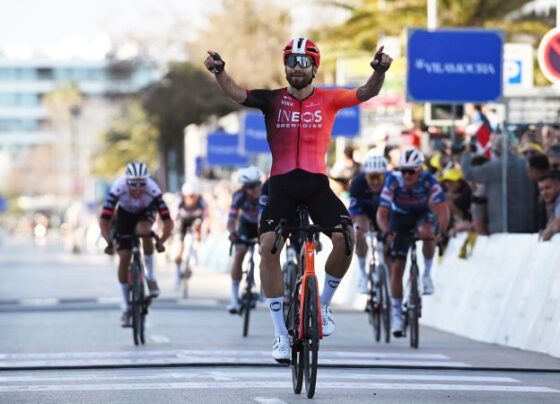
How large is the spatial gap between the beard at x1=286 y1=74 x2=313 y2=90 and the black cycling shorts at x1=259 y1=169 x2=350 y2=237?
60 centimetres

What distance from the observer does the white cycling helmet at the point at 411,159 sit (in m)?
17.3

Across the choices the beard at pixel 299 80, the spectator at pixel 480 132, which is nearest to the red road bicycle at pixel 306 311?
the beard at pixel 299 80

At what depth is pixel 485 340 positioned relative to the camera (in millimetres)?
18828

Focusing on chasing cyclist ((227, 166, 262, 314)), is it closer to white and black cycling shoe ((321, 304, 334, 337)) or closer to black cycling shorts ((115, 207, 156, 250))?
black cycling shorts ((115, 207, 156, 250))

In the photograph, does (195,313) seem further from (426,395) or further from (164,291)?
(426,395)

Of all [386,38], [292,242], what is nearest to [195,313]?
[292,242]

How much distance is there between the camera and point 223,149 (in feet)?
188

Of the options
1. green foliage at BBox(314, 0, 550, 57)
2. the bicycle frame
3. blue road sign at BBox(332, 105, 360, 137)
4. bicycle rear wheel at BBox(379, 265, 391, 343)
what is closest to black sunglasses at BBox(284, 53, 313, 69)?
the bicycle frame

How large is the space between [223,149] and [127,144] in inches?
2353

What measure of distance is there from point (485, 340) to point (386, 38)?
22.1 m

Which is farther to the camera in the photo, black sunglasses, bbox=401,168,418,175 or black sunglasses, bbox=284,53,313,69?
black sunglasses, bbox=401,168,418,175

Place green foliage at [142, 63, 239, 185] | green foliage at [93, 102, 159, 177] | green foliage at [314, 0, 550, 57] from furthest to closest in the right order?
green foliage at [93, 102, 159, 177] < green foliage at [142, 63, 239, 185] < green foliage at [314, 0, 550, 57]

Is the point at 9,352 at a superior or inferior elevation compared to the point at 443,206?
inferior

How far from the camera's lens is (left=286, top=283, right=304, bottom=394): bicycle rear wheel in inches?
473
